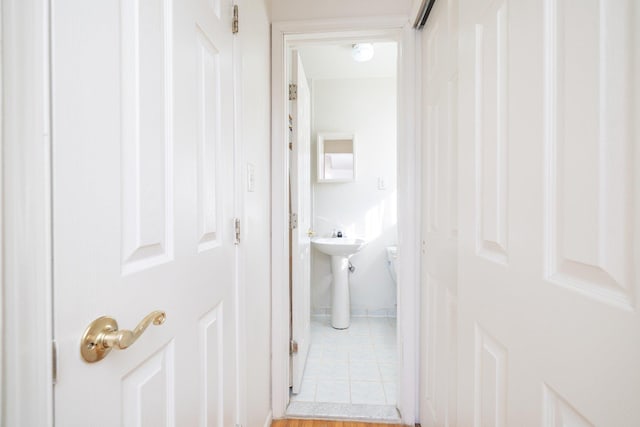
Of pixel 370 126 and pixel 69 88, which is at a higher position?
pixel 370 126

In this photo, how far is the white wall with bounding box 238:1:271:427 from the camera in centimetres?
119

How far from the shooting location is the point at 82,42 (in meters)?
0.44

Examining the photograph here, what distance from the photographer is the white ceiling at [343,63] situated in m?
2.52

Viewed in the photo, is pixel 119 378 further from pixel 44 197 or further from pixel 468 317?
pixel 468 317

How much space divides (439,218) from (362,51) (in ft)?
6.00

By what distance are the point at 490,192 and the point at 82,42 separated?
822mm

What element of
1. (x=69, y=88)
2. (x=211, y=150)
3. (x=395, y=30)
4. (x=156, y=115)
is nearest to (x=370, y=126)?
(x=395, y=30)

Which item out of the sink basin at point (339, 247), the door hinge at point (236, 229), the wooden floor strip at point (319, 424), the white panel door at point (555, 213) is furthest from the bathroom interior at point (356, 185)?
the white panel door at point (555, 213)

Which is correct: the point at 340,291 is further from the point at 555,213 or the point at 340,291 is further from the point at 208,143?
the point at 555,213

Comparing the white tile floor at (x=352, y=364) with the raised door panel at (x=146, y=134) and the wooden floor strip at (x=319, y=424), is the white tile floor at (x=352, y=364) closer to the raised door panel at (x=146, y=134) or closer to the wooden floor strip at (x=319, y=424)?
the wooden floor strip at (x=319, y=424)

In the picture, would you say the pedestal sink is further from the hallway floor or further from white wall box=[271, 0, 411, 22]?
white wall box=[271, 0, 411, 22]

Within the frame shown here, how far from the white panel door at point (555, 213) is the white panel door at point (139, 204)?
2.37 ft

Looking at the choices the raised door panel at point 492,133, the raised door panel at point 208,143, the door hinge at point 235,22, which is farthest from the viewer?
the door hinge at point 235,22

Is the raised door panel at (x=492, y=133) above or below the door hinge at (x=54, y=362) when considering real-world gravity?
above
